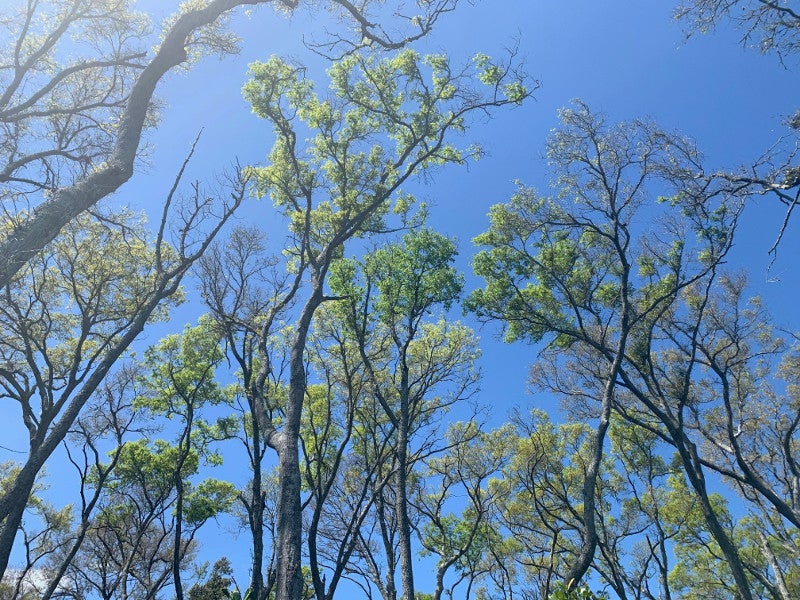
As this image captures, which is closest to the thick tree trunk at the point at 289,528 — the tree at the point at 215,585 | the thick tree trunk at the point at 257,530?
the thick tree trunk at the point at 257,530

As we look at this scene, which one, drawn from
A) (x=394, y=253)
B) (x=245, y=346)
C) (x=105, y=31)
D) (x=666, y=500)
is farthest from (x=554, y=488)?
(x=105, y=31)

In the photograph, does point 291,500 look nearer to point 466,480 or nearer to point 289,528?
point 289,528

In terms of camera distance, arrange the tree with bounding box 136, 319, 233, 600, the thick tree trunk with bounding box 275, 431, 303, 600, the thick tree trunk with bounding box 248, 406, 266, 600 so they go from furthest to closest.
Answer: the tree with bounding box 136, 319, 233, 600 → the thick tree trunk with bounding box 248, 406, 266, 600 → the thick tree trunk with bounding box 275, 431, 303, 600

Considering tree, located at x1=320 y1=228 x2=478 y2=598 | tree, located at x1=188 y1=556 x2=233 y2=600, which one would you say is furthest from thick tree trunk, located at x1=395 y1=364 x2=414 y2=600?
tree, located at x1=188 y1=556 x2=233 y2=600

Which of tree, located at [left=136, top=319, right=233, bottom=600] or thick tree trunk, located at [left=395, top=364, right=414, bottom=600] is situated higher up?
tree, located at [left=136, top=319, right=233, bottom=600]

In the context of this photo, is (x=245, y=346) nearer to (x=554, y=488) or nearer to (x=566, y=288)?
(x=566, y=288)

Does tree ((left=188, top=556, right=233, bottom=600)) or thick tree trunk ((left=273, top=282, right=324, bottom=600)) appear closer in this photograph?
thick tree trunk ((left=273, top=282, right=324, bottom=600))

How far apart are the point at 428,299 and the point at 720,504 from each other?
17218 mm

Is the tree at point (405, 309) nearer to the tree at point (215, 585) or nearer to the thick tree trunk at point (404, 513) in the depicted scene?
the thick tree trunk at point (404, 513)

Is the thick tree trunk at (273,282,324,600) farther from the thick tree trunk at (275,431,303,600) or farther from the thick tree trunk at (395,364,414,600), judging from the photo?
the thick tree trunk at (395,364,414,600)

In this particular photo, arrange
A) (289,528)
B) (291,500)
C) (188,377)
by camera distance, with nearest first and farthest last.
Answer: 1. (289,528)
2. (291,500)
3. (188,377)

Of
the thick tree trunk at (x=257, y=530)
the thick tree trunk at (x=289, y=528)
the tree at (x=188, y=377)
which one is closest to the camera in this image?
the thick tree trunk at (x=289, y=528)

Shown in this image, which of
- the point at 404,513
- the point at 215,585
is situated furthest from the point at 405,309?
the point at 215,585

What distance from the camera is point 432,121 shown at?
39.3ft
